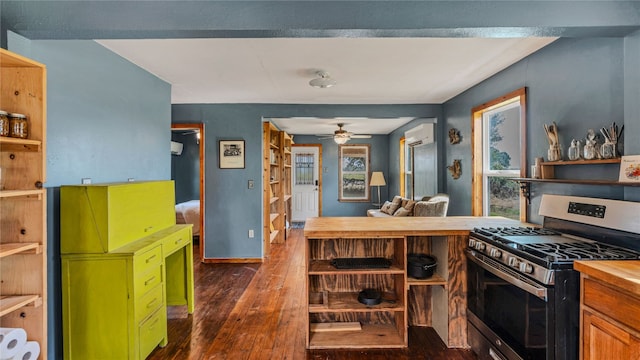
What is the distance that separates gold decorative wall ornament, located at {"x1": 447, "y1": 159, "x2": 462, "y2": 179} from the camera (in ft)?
12.6

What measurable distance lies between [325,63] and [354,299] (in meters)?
2.02

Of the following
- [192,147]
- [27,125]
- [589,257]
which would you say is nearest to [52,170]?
[27,125]

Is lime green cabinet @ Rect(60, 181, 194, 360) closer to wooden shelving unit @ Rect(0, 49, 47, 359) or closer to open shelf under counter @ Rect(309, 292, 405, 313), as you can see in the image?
wooden shelving unit @ Rect(0, 49, 47, 359)

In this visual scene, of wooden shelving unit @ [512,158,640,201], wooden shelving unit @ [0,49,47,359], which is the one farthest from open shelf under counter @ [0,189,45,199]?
wooden shelving unit @ [512,158,640,201]

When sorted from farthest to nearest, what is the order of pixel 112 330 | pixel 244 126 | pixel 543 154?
1. pixel 244 126
2. pixel 543 154
3. pixel 112 330

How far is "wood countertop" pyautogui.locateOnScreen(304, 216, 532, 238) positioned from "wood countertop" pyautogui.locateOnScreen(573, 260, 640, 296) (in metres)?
0.81

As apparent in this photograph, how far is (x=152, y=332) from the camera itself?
2109 millimetres

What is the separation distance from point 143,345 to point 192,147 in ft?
19.3

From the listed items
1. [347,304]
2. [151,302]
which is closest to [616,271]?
[347,304]

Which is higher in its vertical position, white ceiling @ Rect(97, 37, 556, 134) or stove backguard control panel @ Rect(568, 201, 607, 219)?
white ceiling @ Rect(97, 37, 556, 134)

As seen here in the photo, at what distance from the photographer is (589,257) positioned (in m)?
1.50

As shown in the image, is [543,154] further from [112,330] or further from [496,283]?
[112,330]

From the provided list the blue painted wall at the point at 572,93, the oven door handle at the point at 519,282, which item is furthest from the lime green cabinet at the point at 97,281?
the blue painted wall at the point at 572,93

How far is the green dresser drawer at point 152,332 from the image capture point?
198cm
